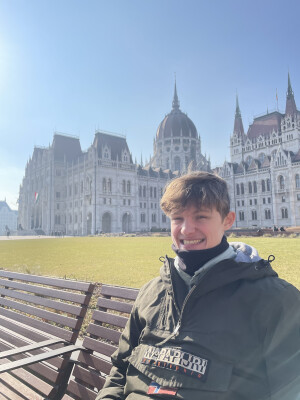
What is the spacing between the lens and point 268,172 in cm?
5853

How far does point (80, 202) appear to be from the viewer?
58.5m

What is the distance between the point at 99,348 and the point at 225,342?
174cm

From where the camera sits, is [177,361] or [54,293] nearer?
[177,361]

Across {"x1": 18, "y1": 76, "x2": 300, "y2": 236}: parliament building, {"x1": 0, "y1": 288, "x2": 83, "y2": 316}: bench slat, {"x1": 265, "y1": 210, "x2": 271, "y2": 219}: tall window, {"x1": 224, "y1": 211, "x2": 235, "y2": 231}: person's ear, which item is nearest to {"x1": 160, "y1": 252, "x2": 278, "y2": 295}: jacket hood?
{"x1": 224, "y1": 211, "x2": 235, "y2": 231}: person's ear

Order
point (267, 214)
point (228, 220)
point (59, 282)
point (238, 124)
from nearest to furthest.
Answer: point (228, 220), point (59, 282), point (267, 214), point (238, 124)

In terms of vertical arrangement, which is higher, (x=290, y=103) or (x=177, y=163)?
(x=290, y=103)

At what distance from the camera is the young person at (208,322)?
176 cm

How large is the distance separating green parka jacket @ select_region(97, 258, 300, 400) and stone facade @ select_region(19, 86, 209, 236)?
165ft

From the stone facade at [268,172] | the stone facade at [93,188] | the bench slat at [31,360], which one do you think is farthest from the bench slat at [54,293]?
the stone facade at [268,172]

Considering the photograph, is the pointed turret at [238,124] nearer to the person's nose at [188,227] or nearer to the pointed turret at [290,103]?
the pointed turret at [290,103]

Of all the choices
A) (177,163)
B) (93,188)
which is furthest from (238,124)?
(93,188)

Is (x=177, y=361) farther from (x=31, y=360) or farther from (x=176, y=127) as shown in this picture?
(x=176, y=127)

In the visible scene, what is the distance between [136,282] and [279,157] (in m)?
55.7

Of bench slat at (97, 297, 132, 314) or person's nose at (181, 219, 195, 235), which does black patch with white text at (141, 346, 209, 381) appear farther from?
bench slat at (97, 297, 132, 314)
